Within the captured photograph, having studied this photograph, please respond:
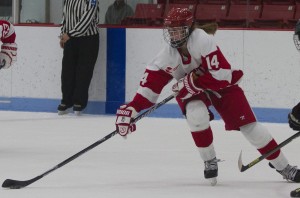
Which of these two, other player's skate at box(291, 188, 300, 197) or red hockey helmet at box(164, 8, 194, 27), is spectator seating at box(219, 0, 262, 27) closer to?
red hockey helmet at box(164, 8, 194, 27)

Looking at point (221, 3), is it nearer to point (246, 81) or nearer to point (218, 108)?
point (246, 81)

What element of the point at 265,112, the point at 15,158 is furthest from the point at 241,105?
the point at 265,112

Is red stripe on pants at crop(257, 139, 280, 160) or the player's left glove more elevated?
the player's left glove

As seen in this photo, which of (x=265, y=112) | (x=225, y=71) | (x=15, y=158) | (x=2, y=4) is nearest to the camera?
(x=225, y=71)

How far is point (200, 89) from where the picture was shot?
4098 mm

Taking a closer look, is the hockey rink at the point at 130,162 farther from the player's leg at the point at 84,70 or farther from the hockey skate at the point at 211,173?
the player's leg at the point at 84,70

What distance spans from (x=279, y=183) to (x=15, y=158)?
5.23ft

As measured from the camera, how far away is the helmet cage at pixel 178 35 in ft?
13.5

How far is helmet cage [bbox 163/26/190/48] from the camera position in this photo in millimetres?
4125

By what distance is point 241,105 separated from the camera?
4.16m

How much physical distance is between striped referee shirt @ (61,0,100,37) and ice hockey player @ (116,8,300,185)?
3.64m

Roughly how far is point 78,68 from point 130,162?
9.77 ft

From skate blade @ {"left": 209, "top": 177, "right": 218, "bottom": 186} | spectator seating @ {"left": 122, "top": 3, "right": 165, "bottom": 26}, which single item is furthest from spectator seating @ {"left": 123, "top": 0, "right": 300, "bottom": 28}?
skate blade @ {"left": 209, "top": 177, "right": 218, "bottom": 186}

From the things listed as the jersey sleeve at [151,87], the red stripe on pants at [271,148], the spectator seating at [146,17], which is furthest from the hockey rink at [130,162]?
the spectator seating at [146,17]
